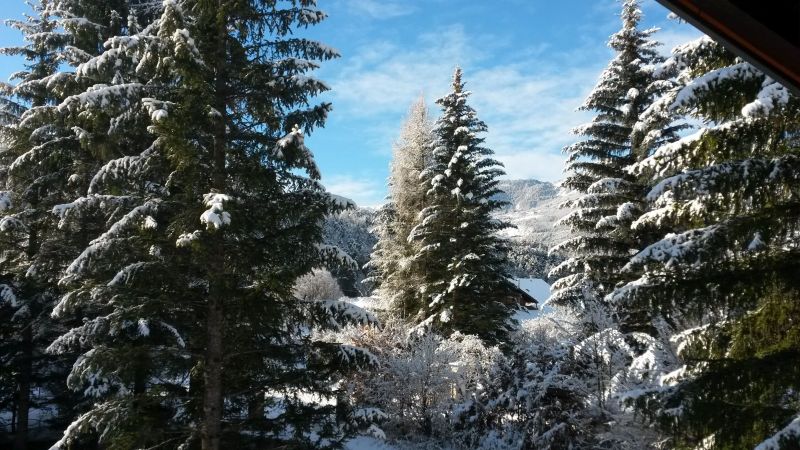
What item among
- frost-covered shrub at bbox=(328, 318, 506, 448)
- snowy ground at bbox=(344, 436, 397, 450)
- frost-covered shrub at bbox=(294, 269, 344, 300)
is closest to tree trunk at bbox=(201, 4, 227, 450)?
frost-covered shrub at bbox=(328, 318, 506, 448)

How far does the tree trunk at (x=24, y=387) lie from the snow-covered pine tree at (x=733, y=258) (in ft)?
46.8

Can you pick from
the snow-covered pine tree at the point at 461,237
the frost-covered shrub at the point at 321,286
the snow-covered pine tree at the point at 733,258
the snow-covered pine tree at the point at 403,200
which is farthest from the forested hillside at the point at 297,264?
the frost-covered shrub at the point at 321,286

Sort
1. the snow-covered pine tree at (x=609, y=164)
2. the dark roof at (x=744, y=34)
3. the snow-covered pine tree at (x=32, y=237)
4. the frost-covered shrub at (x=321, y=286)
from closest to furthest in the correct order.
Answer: the dark roof at (x=744, y=34)
the snow-covered pine tree at (x=32, y=237)
the snow-covered pine tree at (x=609, y=164)
the frost-covered shrub at (x=321, y=286)

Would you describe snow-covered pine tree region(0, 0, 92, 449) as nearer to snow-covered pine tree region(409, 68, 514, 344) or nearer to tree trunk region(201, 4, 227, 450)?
tree trunk region(201, 4, 227, 450)

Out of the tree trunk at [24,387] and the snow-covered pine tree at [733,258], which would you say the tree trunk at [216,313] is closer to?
the snow-covered pine tree at [733,258]

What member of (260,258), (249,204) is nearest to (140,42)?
(249,204)

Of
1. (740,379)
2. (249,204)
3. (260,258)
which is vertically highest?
(249,204)

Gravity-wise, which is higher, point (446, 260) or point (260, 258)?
point (446, 260)

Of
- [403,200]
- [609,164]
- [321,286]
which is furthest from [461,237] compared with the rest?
[321,286]

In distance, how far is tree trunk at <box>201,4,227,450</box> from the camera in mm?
7508

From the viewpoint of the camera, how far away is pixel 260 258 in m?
7.95

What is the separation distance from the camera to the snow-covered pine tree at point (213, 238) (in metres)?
7.32

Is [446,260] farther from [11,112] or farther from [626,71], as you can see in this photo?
[11,112]

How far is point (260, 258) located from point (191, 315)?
1697mm
